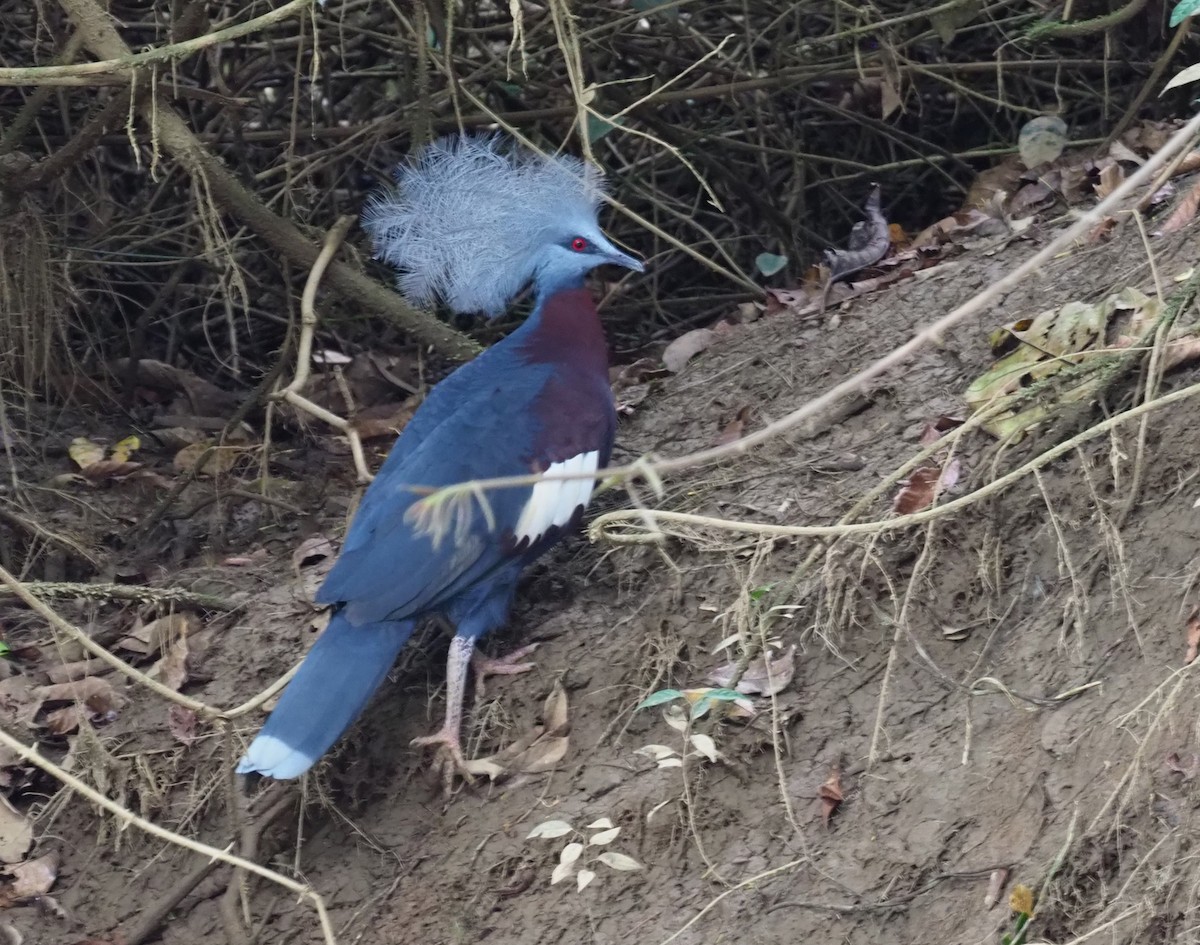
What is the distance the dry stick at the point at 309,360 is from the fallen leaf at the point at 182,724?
2.31 ft

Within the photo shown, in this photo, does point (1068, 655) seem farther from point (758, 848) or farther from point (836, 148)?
point (836, 148)

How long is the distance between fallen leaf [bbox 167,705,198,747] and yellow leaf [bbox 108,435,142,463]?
1.32m

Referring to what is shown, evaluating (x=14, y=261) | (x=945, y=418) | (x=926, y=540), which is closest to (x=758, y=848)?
(x=926, y=540)

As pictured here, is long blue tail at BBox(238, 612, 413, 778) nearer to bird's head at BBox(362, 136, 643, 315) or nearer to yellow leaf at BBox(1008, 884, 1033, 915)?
bird's head at BBox(362, 136, 643, 315)

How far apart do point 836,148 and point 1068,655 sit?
2896 mm

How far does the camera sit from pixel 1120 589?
2523 millimetres

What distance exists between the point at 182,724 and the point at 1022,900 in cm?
202

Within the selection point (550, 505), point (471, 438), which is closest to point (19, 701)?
point (471, 438)

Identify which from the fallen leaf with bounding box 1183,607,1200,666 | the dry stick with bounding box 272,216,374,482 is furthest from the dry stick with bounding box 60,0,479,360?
the fallen leaf with bounding box 1183,607,1200,666

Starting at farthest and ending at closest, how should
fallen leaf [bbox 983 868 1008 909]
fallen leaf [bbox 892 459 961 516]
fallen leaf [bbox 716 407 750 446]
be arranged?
1. fallen leaf [bbox 716 407 750 446]
2. fallen leaf [bbox 892 459 961 516]
3. fallen leaf [bbox 983 868 1008 909]

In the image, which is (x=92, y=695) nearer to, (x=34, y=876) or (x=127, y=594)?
(x=127, y=594)

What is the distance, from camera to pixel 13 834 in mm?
3121

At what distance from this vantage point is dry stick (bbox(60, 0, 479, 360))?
3.36 metres

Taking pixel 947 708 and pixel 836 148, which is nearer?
pixel 947 708
